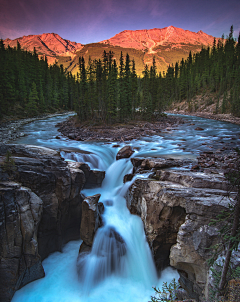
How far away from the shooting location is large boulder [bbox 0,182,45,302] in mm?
6188

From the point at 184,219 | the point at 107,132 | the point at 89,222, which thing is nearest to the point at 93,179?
the point at 89,222

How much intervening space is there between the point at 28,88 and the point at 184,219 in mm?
58723

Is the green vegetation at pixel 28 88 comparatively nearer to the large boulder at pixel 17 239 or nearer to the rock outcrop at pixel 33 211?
the rock outcrop at pixel 33 211

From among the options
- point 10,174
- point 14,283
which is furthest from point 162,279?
point 10,174

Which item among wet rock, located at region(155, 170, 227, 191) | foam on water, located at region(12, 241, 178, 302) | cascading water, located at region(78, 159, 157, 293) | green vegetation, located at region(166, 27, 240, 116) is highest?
green vegetation, located at region(166, 27, 240, 116)

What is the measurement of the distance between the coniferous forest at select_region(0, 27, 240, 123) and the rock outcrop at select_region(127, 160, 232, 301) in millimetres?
25081

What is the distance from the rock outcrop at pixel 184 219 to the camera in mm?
5470

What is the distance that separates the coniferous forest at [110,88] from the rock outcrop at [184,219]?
82.3 ft

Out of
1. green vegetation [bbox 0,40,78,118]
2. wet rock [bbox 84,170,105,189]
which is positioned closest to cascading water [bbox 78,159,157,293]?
wet rock [bbox 84,170,105,189]

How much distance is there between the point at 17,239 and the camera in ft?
21.1

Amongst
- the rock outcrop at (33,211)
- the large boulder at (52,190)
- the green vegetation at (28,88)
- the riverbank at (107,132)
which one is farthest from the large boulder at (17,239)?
the green vegetation at (28,88)

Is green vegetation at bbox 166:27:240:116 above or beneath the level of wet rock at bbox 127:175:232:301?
above

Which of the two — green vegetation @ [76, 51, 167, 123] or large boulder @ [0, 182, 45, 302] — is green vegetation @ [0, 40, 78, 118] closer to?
green vegetation @ [76, 51, 167, 123]

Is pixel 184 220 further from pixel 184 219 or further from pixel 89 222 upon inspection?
pixel 89 222
